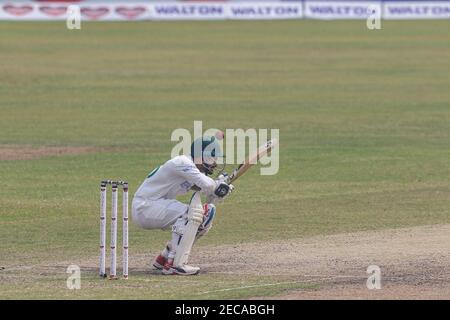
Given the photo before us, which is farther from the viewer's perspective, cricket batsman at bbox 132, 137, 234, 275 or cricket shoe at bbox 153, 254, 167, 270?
cricket shoe at bbox 153, 254, 167, 270

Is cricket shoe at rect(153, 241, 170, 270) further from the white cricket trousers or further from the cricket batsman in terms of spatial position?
the white cricket trousers

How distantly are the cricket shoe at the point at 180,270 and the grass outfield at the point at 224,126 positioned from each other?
0.63 feet

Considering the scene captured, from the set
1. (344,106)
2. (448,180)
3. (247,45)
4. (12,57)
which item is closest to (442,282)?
(448,180)

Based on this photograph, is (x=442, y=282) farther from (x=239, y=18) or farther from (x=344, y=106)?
(x=239, y=18)

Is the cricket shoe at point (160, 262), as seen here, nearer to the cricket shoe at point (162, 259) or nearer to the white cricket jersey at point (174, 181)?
the cricket shoe at point (162, 259)

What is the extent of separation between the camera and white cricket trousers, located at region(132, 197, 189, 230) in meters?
14.8

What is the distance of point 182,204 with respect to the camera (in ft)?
49.0

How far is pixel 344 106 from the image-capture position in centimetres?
3547

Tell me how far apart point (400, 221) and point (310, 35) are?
41729 millimetres

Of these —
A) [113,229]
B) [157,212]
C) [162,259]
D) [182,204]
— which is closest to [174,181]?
[182,204]

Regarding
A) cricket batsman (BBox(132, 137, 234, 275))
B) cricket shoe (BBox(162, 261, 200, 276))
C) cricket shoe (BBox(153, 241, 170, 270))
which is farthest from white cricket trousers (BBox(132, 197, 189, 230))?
cricket shoe (BBox(162, 261, 200, 276))

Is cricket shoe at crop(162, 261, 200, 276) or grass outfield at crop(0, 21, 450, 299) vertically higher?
grass outfield at crop(0, 21, 450, 299)

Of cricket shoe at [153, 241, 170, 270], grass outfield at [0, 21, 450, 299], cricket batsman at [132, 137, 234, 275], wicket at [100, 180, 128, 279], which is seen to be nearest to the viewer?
wicket at [100, 180, 128, 279]

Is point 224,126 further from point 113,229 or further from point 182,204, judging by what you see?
point 113,229
